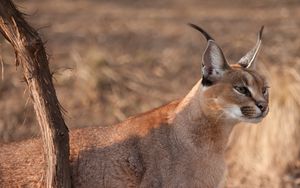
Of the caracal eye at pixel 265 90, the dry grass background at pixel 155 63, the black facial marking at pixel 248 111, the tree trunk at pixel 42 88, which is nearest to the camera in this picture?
the tree trunk at pixel 42 88

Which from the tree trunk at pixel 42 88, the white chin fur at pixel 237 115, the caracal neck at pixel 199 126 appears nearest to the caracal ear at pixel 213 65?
the caracal neck at pixel 199 126

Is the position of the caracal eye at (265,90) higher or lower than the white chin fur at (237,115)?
higher

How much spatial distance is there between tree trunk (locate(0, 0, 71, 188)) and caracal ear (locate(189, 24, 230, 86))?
127cm

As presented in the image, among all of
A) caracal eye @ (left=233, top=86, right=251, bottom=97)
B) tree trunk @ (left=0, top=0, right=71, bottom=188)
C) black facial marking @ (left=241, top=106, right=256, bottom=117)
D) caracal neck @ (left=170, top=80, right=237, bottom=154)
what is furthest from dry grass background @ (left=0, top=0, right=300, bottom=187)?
black facial marking @ (left=241, top=106, right=256, bottom=117)

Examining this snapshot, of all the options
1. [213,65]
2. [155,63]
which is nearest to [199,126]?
[213,65]

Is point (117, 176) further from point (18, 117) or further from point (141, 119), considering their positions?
point (18, 117)

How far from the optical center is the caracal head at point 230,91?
7668mm

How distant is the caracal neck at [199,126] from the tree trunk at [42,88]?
1.03 m

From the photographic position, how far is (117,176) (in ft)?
25.4

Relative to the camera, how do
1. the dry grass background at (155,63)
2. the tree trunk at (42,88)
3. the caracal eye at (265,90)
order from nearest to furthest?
the tree trunk at (42,88)
the caracal eye at (265,90)
the dry grass background at (155,63)

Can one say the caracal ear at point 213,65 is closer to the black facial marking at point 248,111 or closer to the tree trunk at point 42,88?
the black facial marking at point 248,111

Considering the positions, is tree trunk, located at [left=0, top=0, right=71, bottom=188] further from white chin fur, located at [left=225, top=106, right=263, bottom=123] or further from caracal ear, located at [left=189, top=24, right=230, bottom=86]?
white chin fur, located at [left=225, top=106, right=263, bottom=123]

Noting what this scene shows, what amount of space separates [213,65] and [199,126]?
1.83ft

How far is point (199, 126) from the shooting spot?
7.89 m
